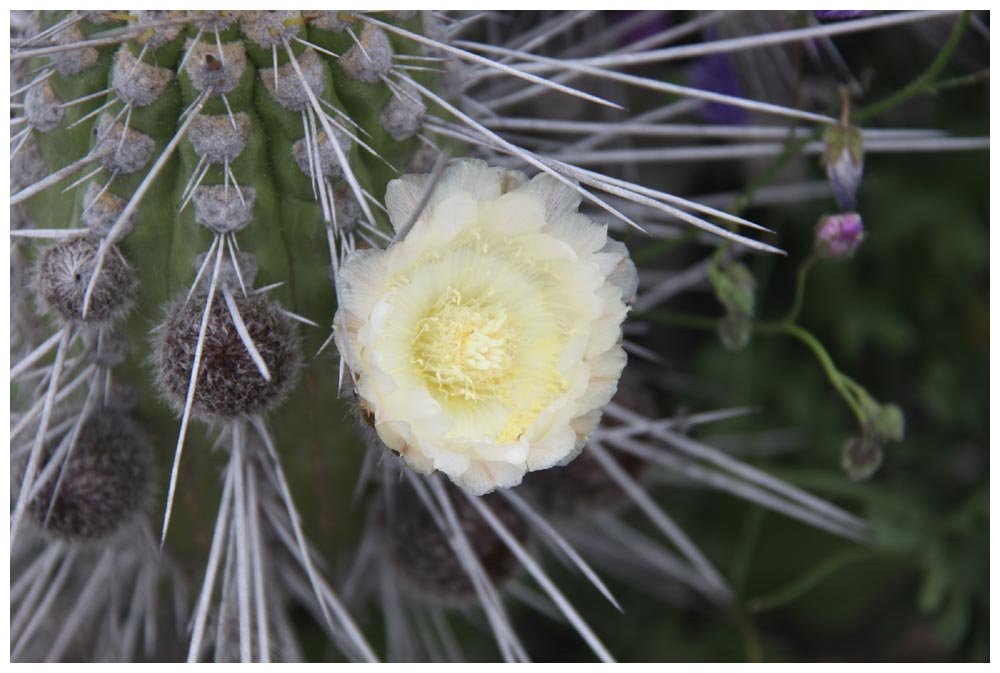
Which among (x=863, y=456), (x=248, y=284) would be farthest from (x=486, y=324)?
(x=863, y=456)

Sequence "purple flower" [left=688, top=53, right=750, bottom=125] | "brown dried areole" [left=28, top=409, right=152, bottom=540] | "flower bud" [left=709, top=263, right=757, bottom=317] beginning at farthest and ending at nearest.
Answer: "purple flower" [left=688, top=53, right=750, bottom=125] → "flower bud" [left=709, top=263, right=757, bottom=317] → "brown dried areole" [left=28, top=409, right=152, bottom=540]

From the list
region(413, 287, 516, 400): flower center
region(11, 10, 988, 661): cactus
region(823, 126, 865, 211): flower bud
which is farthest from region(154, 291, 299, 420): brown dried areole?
region(823, 126, 865, 211): flower bud

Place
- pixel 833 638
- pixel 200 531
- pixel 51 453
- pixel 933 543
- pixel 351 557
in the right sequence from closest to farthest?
pixel 51 453 < pixel 200 531 < pixel 351 557 < pixel 933 543 < pixel 833 638

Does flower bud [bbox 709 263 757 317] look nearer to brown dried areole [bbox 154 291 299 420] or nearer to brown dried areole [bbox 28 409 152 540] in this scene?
brown dried areole [bbox 154 291 299 420]

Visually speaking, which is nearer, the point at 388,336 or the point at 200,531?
the point at 388,336

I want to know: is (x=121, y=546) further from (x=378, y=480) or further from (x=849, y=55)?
(x=849, y=55)
